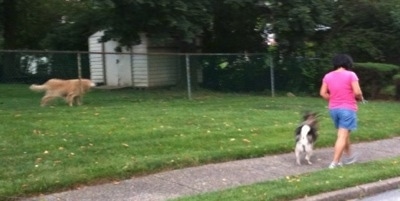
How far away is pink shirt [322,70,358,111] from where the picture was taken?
9484mm

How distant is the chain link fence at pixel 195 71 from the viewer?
19125 millimetres

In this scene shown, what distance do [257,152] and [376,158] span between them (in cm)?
198

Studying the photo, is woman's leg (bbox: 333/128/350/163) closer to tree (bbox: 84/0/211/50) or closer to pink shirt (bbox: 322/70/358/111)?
pink shirt (bbox: 322/70/358/111)

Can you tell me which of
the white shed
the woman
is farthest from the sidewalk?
the white shed

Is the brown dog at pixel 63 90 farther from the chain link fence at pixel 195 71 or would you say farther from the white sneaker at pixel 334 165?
the white sneaker at pixel 334 165

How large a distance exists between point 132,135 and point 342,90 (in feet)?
11.9

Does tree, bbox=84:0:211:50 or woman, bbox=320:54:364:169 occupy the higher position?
tree, bbox=84:0:211:50

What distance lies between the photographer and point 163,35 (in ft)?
67.6

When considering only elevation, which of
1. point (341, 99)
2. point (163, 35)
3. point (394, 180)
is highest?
point (163, 35)

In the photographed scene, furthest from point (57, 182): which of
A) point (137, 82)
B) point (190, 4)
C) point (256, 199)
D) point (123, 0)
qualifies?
point (137, 82)

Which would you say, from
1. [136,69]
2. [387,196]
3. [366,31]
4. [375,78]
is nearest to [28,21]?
[136,69]

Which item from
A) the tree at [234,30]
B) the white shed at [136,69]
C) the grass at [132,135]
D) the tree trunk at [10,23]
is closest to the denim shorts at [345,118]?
the grass at [132,135]

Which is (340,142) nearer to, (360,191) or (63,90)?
(360,191)

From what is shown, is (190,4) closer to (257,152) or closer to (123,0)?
(123,0)
